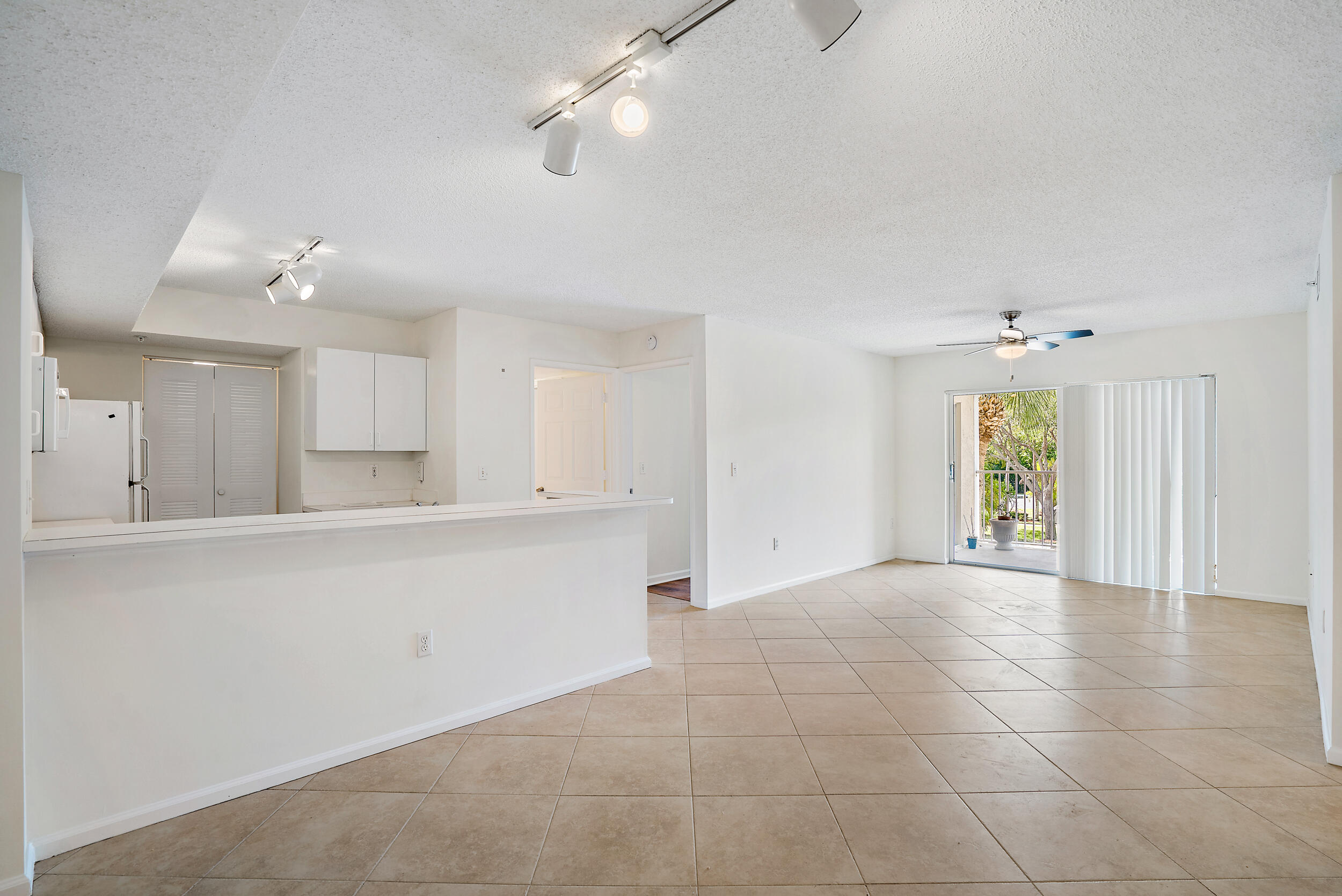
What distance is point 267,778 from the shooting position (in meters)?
2.43

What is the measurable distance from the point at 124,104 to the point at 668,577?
17.8 feet

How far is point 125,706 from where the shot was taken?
2166 millimetres

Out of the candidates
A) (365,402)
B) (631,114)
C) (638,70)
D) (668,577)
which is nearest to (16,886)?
(631,114)

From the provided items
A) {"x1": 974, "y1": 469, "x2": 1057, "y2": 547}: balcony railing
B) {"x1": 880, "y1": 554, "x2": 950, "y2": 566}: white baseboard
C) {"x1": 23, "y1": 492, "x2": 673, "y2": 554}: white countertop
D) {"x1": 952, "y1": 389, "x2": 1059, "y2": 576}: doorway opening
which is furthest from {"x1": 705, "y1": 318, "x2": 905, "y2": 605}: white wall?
{"x1": 974, "y1": 469, "x2": 1057, "y2": 547}: balcony railing

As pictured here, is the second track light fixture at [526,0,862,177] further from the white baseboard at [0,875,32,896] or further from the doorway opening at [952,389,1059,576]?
the doorway opening at [952,389,1059,576]

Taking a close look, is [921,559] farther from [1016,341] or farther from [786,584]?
[1016,341]

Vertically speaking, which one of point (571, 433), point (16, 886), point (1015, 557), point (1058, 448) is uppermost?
point (571, 433)

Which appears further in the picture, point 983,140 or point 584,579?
point 584,579

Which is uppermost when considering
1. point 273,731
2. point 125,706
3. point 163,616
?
point 163,616

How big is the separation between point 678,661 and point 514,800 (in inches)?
65.6

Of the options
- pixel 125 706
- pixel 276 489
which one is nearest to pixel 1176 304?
pixel 125 706

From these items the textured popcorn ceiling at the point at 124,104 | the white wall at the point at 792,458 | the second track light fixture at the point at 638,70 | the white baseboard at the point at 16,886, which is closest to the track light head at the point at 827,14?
the second track light fixture at the point at 638,70

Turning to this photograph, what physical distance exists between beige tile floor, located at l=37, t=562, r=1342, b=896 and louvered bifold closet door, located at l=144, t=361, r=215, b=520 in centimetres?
332

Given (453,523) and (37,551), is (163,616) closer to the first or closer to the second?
(37,551)
